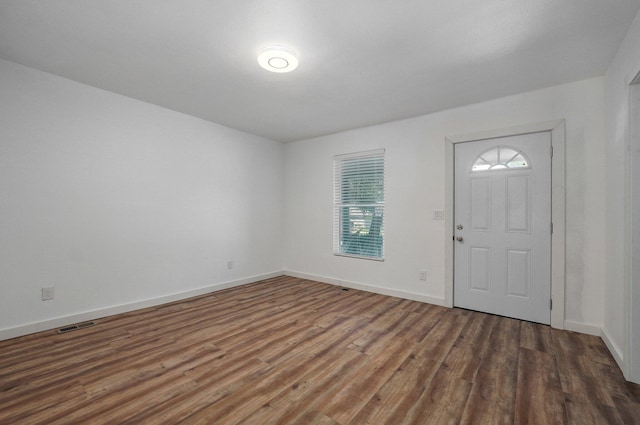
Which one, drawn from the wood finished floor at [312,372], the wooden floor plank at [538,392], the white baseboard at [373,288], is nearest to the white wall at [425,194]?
the white baseboard at [373,288]

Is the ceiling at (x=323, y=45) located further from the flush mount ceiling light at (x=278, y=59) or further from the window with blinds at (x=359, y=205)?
the window with blinds at (x=359, y=205)

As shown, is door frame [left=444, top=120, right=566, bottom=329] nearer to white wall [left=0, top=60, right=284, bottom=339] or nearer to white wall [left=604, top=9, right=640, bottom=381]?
white wall [left=604, top=9, right=640, bottom=381]

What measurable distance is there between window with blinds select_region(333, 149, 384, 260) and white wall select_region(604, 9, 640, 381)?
2487 millimetres

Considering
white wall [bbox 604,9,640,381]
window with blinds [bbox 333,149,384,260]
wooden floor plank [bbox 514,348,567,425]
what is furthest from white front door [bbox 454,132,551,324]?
window with blinds [bbox 333,149,384,260]

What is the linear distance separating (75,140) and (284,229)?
345 cm

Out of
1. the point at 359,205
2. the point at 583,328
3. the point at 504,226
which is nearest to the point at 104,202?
the point at 359,205

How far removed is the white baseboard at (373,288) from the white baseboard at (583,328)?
123 centimetres

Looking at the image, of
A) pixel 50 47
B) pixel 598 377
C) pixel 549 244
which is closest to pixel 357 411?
pixel 598 377

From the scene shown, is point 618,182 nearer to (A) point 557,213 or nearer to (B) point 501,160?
(A) point 557,213

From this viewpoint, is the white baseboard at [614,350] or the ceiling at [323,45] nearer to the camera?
the ceiling at [323,45]

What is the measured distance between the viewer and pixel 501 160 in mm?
3377

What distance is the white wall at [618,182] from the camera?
6.82ft

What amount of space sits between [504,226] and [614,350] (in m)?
1.43

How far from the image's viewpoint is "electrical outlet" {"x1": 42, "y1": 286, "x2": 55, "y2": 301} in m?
2.87
